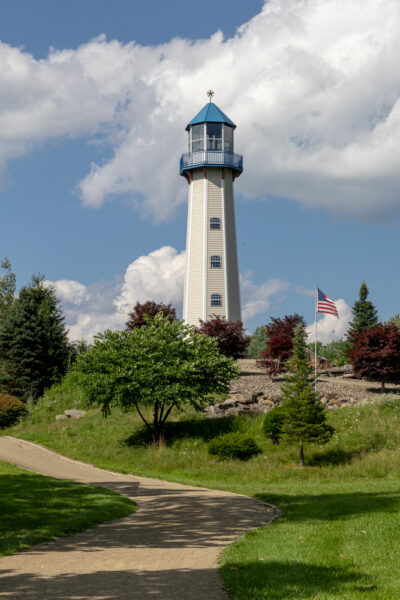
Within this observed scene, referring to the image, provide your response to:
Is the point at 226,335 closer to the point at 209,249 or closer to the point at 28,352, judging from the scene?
the point at 209,249

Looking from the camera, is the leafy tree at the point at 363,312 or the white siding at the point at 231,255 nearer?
the white siding at the point at 231,255

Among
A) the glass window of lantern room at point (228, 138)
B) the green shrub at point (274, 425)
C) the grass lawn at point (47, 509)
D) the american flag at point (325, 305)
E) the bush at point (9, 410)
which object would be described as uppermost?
the glass window of lantern room at point (228, 138)

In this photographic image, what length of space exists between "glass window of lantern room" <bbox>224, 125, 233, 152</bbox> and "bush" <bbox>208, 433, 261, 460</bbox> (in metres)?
29.6

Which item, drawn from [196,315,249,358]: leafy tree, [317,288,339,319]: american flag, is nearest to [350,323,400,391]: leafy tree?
[317,288,339,319]: american flag

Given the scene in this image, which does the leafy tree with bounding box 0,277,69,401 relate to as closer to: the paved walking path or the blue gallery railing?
the blue gallery railing

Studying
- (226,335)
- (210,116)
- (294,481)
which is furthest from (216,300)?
(294,481)

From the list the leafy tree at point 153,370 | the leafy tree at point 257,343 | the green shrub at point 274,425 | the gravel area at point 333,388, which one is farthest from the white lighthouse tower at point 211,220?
the leafy tree at point 257,343

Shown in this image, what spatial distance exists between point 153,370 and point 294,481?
9.35 m

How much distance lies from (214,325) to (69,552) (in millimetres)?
31401

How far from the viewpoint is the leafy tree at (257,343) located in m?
95.3

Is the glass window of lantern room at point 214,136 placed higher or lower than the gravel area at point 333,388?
higher

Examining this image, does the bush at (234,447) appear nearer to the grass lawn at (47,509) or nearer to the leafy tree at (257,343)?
the grass lawn at (47,509)

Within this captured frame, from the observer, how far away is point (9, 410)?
38.8 meters

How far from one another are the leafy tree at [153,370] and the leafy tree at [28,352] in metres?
17.6
